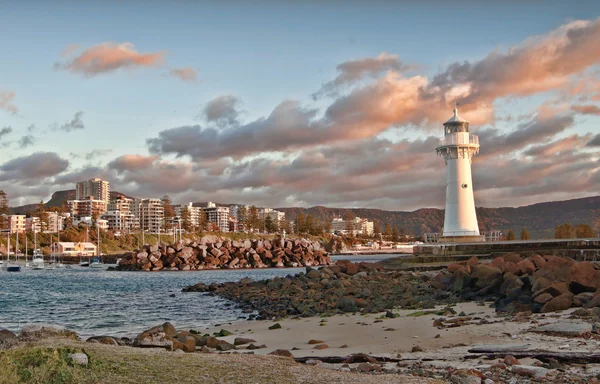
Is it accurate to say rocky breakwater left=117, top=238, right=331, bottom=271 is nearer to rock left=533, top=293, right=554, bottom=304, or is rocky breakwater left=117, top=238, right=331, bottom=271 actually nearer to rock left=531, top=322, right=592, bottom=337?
rock left=533, top=293, right=554, bottom=304

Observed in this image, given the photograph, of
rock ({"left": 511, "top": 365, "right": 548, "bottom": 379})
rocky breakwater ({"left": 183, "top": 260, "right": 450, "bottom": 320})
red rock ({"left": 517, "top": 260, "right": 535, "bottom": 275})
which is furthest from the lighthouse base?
rock ({"left": 511, "top": 365, "right": 548, "bottom": 379})

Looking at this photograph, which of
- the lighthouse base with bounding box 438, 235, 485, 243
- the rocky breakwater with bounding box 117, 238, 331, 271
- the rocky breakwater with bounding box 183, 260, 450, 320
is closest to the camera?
the rocky breakwater with bounding box 183, 260, 450, 320

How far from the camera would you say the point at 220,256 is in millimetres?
85688

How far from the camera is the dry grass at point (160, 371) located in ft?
27.6

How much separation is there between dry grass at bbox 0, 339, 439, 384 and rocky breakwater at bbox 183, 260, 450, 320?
12.0 m

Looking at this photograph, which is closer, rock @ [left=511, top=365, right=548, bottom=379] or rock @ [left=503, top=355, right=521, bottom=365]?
rock @ [left=511, top=365, right=548, bottom=379]

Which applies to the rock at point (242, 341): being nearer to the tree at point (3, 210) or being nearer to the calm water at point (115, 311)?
the calm water at point (115, 311)

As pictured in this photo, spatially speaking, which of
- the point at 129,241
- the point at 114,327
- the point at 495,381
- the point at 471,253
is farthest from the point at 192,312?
the point at 129,241

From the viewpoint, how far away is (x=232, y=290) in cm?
3841

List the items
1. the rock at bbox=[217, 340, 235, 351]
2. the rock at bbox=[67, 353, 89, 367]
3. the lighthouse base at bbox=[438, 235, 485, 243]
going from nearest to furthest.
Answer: the rock at bbox=[67, 353, 89, 367] → the rock at bbox=[217, 340, 235, 351] → the lighthouse base at bbox=[438, 235, 485, 243]

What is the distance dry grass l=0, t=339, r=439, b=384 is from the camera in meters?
8.41

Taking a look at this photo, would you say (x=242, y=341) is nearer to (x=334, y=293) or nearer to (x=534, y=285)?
(x=534, y=285)

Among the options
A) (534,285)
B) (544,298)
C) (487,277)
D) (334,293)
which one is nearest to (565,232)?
(334,293)

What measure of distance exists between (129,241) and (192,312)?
150 meters
